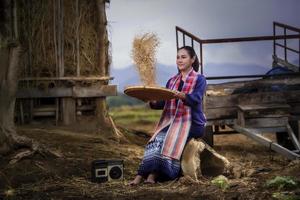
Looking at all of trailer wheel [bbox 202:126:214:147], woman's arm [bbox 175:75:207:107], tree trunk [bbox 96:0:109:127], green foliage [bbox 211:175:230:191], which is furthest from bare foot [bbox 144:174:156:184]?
tree trunk [bbox 96:0:109:127]

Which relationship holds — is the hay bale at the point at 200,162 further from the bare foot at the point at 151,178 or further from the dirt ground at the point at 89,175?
the bare foot at the point at 151,178

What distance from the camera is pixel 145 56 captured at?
839 centimetres

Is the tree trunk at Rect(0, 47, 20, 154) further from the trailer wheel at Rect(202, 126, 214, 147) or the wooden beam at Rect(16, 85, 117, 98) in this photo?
the trailer wheel at Rect(202, 126, 214, 147)

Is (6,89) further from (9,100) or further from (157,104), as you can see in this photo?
(157,104)

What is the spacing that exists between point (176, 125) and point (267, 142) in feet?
9.10

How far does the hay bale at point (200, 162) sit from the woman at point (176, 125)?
0.09m

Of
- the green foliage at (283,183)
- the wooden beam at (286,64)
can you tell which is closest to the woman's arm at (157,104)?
the green foliage at (283,183)

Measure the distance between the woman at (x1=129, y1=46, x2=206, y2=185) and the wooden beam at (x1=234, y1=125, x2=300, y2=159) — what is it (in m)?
2.40

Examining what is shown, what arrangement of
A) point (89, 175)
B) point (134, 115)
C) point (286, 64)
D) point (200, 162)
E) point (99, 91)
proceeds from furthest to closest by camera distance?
point (134, 115), point (286, 64), point (99, 91), point (89, 175), point (200, 162)

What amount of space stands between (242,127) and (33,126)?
12.0ft

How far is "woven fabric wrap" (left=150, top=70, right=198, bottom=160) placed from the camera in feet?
22.8

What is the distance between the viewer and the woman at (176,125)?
6.91 m

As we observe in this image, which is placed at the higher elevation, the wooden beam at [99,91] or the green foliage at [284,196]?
the wooden beam at [99,91]

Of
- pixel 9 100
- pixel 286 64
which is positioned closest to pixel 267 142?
pixel 286 64
